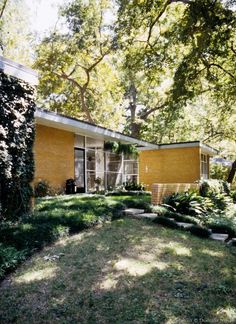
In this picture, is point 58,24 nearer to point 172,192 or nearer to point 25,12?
point 25,12

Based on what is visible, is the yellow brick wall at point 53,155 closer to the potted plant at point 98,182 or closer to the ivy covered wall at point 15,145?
the potted plant at point 98,182

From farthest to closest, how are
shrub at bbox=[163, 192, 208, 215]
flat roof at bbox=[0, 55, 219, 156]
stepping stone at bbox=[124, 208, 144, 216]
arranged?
shrub at bbox=[163, 192, 208, 215] < stepping stone at bbox=[124, 208, 144, 216] < flat roof at bbox=[0, 55, 219, 156]

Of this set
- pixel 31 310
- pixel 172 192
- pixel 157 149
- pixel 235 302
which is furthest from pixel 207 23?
pixel 157 149

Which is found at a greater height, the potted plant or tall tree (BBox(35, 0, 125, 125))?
tall tree (BBox(35, 0, 125, 125))

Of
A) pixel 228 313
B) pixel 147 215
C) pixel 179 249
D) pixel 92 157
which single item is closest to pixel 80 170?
pixel 92 157

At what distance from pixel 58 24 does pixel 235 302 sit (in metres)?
21.9

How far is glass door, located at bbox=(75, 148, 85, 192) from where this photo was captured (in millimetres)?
15758

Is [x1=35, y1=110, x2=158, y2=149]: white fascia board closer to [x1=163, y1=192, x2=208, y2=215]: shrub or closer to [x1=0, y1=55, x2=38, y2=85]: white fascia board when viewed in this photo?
[x1=0, y1=55, x2=38, y2=85]: white fascia board

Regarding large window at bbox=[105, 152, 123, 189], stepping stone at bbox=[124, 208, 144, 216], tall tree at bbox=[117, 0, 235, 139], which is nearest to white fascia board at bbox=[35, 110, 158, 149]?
large window at bbox=[105, 152, 123, 189]

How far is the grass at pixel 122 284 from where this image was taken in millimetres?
4008

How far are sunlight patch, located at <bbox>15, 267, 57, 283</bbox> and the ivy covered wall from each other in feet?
8.79

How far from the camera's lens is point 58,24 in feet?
73.0

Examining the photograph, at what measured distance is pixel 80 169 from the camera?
16094 mm

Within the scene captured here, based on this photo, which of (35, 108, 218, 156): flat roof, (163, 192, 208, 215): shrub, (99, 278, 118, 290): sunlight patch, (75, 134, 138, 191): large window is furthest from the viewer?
(75, 134, 138, 191): large window
